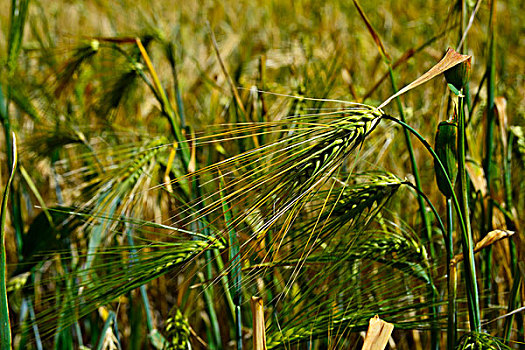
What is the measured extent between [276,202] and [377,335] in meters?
0.17

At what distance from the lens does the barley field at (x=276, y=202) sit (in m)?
0.59

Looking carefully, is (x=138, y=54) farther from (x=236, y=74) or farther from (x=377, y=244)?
(x=377, y=244)

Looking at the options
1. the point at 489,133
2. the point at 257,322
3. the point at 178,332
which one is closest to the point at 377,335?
the point at 257,322

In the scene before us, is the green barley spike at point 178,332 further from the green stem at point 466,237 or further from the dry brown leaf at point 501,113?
the dry brown leaf at point 501,113

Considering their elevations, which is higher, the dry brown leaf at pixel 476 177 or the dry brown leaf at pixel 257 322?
the dry brown leaf at pixel 476 177

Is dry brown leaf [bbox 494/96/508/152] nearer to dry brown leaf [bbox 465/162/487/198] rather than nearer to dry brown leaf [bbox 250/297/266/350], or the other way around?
dry brown leaf [bbox 465/162/487/198]

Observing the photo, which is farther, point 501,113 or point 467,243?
point 501,113

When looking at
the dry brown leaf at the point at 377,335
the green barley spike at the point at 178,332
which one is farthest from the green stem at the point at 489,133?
the green barley spike at the point at 178,332

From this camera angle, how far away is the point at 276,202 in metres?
0.52

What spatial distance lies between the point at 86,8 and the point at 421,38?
62.3 inches

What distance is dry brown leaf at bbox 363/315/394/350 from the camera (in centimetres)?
55

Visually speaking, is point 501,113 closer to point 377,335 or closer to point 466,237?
point 466,237

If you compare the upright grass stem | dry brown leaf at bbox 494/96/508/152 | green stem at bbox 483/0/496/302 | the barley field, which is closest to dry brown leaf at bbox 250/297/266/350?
the barley field

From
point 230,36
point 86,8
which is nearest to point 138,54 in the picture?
point 230,36
